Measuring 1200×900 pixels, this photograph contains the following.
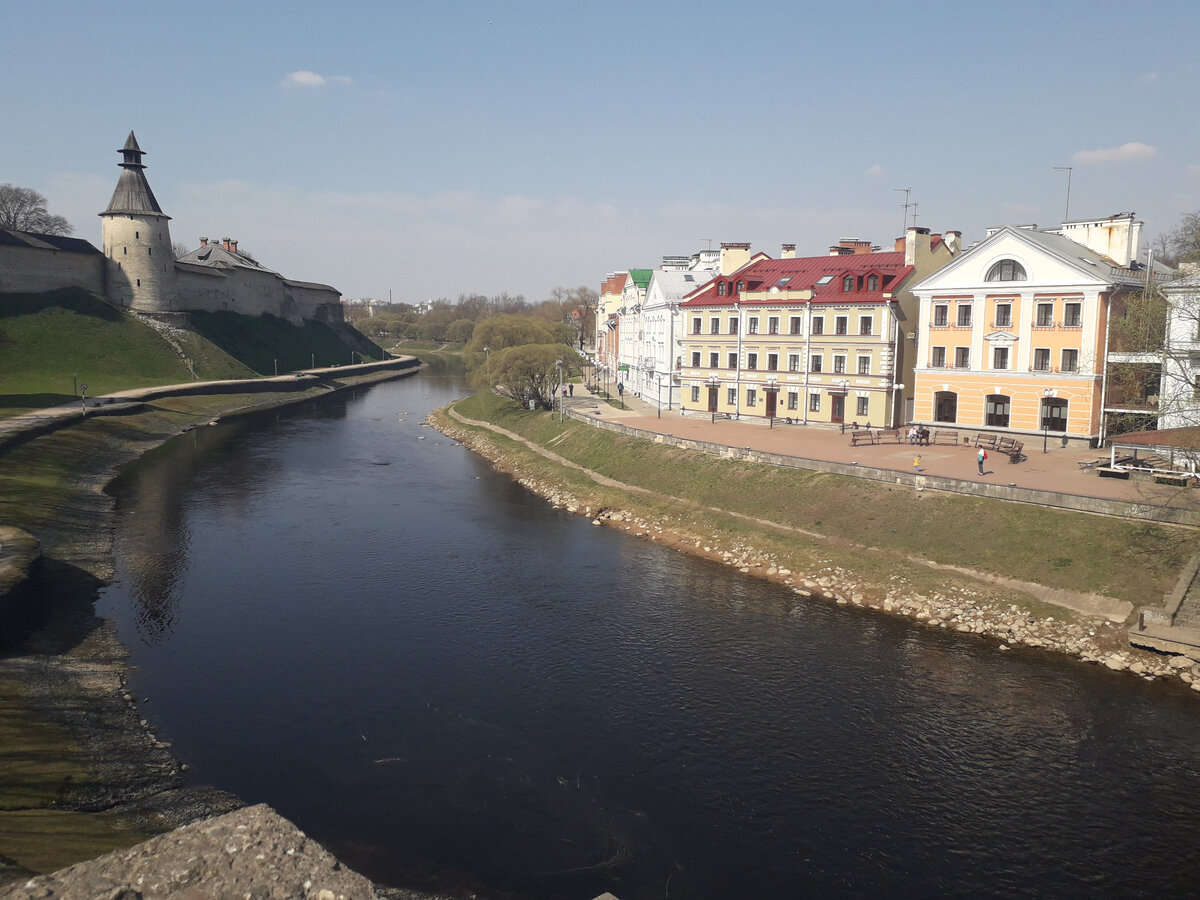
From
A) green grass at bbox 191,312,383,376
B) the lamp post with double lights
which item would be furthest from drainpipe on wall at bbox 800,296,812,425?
green grass at bbox 191,312,383,376

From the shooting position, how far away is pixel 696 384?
199ft

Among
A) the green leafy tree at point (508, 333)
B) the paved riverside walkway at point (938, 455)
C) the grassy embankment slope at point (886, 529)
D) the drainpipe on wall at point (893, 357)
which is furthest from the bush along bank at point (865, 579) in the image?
the green leafy tree at point (508, 333)

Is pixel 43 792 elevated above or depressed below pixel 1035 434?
below

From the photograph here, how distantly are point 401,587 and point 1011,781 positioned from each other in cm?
2181

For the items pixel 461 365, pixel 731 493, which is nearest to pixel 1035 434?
pixel 731 493

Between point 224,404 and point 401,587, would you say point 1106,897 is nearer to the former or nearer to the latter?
point 401,587

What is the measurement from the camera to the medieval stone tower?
307ft

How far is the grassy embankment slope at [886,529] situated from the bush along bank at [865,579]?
9 centimetres

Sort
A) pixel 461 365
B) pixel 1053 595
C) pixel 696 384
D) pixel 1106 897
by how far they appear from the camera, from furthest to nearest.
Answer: pixel 461 365 → pixel 696 384 → pixel 1053 595 → pixel 1106 897

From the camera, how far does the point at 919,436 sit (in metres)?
44.7

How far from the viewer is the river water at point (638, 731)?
653 inches

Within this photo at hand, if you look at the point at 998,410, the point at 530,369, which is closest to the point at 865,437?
the point at 998,410

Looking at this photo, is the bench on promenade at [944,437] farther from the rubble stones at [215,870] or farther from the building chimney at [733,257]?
the rubble stones at [215,870]

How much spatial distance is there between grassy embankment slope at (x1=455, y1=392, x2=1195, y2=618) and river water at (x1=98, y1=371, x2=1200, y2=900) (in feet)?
10.2
